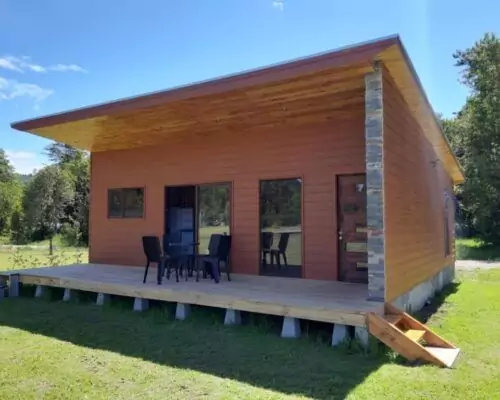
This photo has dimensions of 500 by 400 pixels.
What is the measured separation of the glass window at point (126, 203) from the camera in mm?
9219

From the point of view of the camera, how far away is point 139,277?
745 cm

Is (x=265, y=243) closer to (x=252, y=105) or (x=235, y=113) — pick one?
(x=235, y=113)

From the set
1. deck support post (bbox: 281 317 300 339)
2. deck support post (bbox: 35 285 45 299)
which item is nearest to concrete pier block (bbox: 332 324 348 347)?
deck support post (bbox: 281 317 300 339)

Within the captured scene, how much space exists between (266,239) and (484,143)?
17.3 m

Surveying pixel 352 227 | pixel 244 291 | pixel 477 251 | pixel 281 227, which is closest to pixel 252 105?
pixel 281 227

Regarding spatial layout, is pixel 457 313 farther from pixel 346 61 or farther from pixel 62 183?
pixel 62 183

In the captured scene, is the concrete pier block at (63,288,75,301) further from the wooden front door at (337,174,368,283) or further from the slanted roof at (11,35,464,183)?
the wooden front door at (337,174,368,283)

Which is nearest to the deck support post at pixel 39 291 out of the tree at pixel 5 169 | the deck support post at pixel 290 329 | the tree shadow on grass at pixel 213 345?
the tree shadow on grass at pixel 213 345

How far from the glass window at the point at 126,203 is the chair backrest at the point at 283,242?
3.23m

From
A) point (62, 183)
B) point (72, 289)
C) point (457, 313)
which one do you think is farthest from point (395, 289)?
point (62, 183)

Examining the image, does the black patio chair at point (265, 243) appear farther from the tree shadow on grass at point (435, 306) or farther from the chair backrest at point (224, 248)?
the tree shadow on grass at point (435, 306)

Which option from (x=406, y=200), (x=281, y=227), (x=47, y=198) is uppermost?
(x=47, y=198)

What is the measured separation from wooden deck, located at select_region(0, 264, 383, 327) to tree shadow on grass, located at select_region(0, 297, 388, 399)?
0.28 metres

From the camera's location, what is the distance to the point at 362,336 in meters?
4.40
